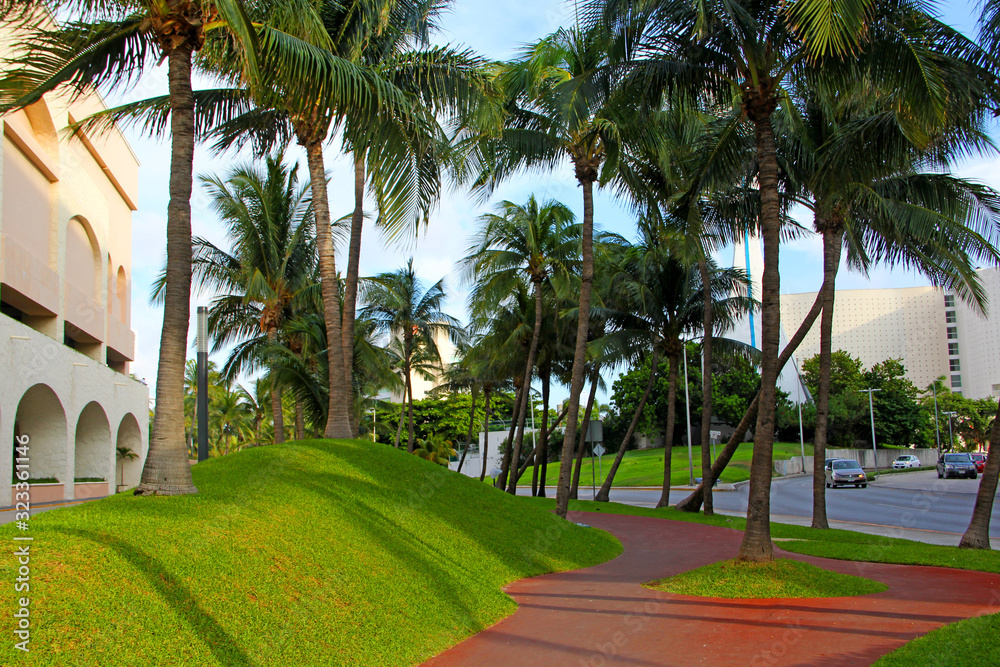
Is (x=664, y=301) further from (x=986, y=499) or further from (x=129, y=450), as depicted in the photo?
(x=129, y=450)

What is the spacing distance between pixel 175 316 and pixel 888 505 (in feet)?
86.6

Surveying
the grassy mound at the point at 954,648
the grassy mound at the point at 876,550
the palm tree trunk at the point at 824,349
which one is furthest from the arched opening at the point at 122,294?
the grassy mound at the point at 954,648

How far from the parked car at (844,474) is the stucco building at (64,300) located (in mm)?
32361

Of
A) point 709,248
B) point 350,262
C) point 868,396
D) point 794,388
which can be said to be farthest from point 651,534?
point 794,388

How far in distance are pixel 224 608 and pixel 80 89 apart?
6.45 meters

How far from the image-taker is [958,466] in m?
42.7

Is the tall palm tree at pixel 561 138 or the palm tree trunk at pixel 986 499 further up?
the tall palm tree at pixel 561 138

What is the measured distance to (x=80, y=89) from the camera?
863cm

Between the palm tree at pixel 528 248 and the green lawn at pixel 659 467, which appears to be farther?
the green lawn at pixel 659 467

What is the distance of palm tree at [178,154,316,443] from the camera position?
22359mm

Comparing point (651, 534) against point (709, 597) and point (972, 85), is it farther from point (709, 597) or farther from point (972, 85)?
point (972, 85)

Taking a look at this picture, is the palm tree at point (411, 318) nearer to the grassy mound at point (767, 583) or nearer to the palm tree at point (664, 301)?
the palm tree at point (664, 301)

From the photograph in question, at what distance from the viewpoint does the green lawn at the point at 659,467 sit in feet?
167

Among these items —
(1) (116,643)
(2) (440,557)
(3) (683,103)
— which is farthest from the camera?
(3) (683,103)
